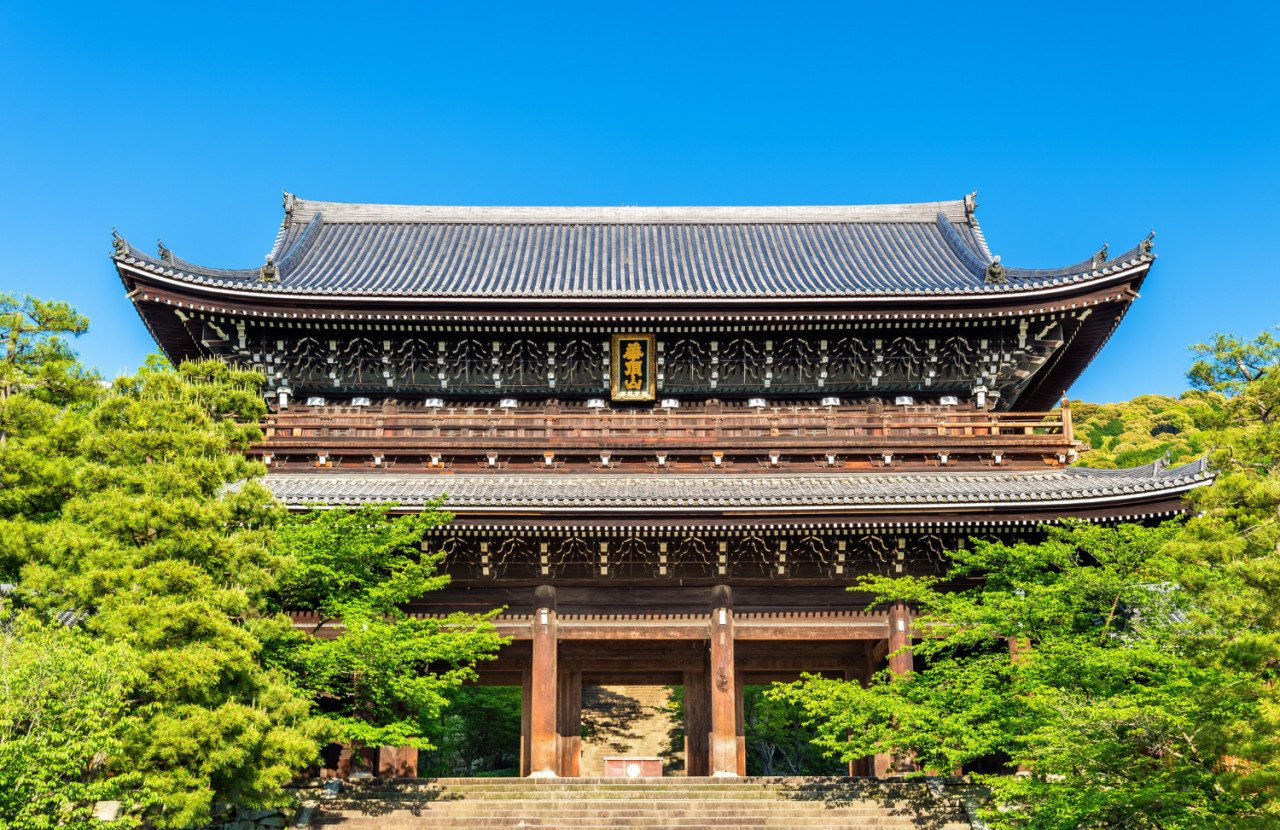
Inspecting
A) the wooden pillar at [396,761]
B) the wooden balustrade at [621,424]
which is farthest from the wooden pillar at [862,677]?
the wooden pillar at [396,761]

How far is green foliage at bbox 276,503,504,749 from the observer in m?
13.6

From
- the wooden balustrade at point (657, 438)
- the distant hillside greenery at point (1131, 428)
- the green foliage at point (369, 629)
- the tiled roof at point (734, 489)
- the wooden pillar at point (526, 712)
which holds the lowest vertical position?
the wooden pillar at point (526, 712)

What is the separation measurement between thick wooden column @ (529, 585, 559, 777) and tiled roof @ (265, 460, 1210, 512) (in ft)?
6.96

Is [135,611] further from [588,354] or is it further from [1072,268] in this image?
[1072,268]

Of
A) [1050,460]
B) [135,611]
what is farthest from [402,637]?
[1050,460]

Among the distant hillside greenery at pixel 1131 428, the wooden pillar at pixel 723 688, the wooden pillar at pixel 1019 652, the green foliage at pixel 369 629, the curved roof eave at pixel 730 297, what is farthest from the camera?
the distant hillside greenery at pixel 1131 428

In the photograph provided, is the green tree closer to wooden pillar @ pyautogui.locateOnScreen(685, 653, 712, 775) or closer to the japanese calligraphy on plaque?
wooden pillar @ pyautogui.locateOnScreen(685, 653, 712, 775)

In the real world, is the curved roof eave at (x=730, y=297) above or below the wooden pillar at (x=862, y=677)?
above

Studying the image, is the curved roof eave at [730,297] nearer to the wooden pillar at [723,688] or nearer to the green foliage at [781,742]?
the wooden pillar at [723,688]

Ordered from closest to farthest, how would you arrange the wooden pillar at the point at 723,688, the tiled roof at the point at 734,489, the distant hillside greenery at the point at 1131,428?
the tiled roof at the point at 734,489, the wooden pillar at the point at 723,688, the distant hillside greenery at the point at 1131,428

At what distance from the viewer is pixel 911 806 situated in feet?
47.8

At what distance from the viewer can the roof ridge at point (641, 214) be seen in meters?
27.2

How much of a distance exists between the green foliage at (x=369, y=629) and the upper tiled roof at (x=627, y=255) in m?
6.21

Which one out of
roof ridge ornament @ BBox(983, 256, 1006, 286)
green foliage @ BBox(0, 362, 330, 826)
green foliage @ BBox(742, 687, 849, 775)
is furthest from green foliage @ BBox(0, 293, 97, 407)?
green foliage @ BBox(742, 687, 849, 775)
